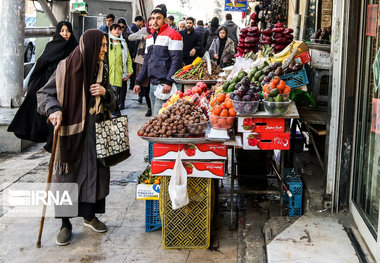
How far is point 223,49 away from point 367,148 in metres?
7.66

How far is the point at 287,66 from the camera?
526 centimetres

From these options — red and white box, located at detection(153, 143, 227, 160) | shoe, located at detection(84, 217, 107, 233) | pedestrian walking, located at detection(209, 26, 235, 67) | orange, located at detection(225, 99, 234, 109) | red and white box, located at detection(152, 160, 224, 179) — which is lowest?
shoe, located at detection(84, 217, 107, 233)

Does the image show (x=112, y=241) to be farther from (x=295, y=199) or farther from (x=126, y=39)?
(x=126, y=39)

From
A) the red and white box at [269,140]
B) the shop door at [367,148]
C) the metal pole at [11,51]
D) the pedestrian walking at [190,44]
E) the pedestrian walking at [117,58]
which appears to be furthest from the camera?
the pedestrian walking at [190,44]

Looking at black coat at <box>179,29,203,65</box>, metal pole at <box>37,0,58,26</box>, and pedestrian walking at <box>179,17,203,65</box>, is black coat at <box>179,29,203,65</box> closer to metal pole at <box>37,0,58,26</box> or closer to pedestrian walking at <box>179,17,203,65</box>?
pedestrian walking at <box>179,17,203,65</box>

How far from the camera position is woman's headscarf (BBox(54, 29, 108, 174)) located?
453cm

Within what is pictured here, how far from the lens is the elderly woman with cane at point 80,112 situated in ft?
14.9

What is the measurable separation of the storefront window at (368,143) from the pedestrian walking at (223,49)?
7.11 meters

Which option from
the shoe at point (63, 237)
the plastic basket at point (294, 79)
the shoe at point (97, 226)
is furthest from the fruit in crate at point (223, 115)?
the shoe at point (63, 237)

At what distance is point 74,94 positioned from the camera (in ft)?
14.9

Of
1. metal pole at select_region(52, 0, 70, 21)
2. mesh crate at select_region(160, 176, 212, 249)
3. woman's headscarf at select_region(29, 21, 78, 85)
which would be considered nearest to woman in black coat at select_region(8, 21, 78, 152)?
woman's headscarf at select_region(29, 21, 78, 85)

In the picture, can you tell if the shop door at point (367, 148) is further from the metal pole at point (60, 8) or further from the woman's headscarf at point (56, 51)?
the metal pole at point (60, 8)

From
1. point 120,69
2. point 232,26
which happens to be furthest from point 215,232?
point 232,26

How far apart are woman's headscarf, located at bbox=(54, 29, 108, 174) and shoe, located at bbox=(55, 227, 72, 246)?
1.89ft
